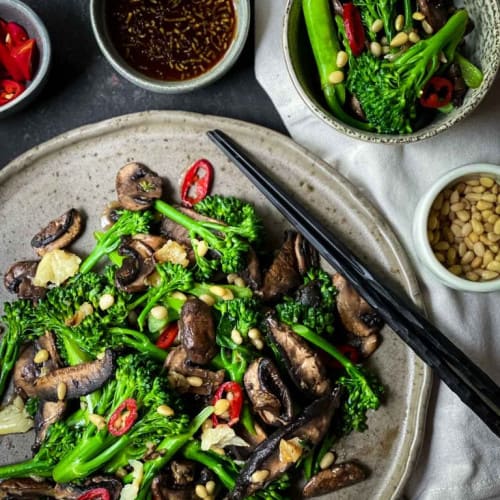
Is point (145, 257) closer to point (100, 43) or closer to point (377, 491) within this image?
point (100, 43)

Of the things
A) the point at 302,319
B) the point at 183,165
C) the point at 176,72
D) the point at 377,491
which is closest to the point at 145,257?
the point at 183,165

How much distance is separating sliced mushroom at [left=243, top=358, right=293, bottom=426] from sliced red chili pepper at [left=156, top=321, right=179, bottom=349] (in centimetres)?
45

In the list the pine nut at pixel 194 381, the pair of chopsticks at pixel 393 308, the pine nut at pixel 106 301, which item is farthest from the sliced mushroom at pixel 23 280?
the pair of chopsticks at pixel 393 308

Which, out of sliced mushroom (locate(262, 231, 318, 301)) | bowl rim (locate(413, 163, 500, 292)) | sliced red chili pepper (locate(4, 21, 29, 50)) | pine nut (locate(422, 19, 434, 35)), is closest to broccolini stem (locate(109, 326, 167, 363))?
sliced mushroom (locate(262, 231, 318, 301))

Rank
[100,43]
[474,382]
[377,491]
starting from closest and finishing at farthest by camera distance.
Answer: [474,382]
[377,491]
[100,43]

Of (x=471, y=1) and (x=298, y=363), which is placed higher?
(x=471, y=1)

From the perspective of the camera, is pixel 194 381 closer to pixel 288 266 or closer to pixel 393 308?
pixel 288 266

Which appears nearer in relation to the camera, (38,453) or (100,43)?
(38,453)

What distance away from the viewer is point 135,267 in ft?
11.1

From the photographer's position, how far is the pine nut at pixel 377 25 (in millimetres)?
3211

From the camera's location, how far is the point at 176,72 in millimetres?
3793

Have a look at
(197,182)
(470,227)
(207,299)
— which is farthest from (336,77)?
(207,299)

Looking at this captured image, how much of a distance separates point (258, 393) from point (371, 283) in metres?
0.70

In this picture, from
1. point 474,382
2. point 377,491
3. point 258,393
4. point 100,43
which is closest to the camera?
point 474,382
